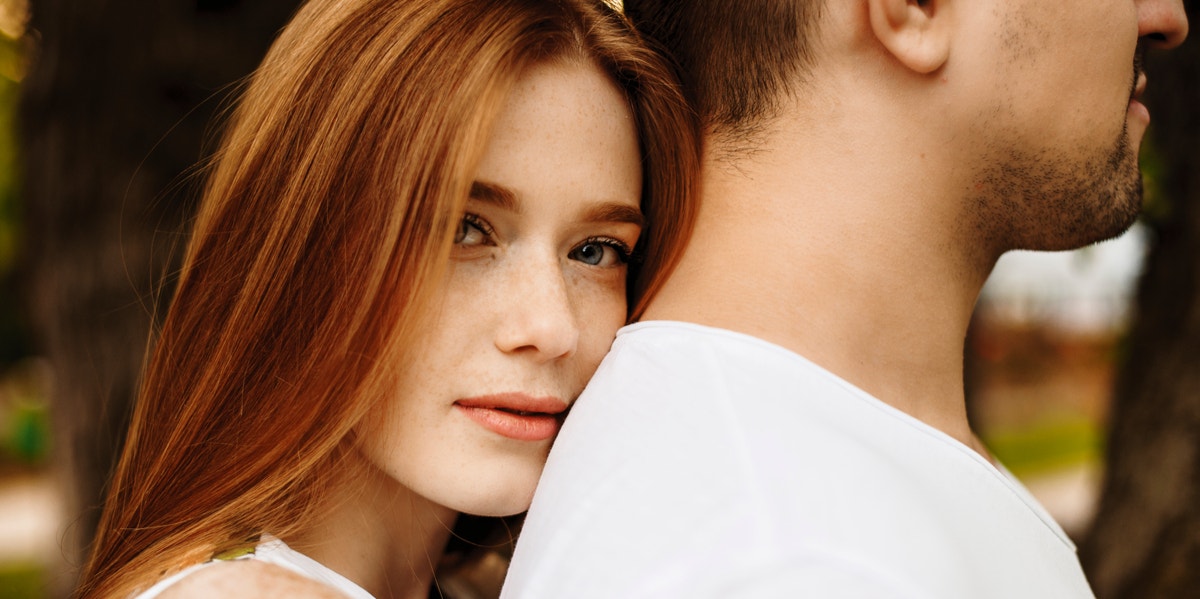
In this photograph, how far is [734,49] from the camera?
74.2 inches

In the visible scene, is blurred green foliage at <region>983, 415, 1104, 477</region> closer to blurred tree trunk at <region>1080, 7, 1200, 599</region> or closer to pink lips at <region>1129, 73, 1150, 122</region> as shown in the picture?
blurred tree trunk at <region>1080, 7, 1200, 599</region>

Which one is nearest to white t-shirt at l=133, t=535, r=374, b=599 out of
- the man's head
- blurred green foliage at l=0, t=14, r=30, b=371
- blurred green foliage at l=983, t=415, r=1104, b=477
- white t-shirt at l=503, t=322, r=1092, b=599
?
white t-shirt at l=503, t=322, r=1092, b=599

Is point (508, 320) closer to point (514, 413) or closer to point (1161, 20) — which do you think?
point (514, 413)

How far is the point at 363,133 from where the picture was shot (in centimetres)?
172

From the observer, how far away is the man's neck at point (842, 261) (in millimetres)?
1681

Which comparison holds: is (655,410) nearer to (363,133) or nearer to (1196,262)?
(363,133)

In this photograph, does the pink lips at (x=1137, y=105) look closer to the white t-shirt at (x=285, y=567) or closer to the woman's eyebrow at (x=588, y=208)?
the woman's eyebrow at (x=588, y=208)

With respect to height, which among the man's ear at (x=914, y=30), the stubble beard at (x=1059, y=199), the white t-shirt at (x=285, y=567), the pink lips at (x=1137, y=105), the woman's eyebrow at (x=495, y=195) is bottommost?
the white t-shirt at (x=285, y=567)

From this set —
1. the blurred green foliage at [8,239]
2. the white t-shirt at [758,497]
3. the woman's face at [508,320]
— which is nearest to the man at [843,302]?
the white t-shirt at [758,497]

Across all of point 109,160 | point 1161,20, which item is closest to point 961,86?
point 1161,20

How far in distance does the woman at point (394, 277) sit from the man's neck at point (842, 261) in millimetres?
137

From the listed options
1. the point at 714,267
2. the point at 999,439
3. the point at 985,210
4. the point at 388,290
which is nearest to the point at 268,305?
the point at 388,290

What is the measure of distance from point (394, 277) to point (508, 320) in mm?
205

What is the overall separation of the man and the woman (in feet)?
0.45
